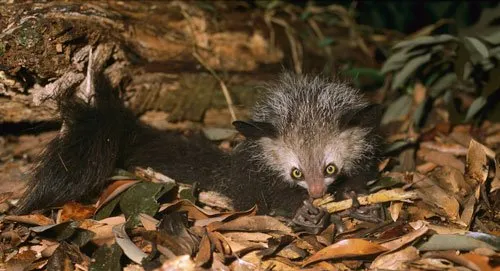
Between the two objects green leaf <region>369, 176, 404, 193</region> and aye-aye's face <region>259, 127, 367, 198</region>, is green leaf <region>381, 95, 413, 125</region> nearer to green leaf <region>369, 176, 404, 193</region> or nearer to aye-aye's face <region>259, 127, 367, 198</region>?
green leaf <region>369, 176, 404, 193</region>

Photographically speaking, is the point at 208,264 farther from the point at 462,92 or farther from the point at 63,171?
the point at 462,92

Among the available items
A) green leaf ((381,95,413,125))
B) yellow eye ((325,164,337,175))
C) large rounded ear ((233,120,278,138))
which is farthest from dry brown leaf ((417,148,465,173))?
large rounded ear ((233,120,278,138))

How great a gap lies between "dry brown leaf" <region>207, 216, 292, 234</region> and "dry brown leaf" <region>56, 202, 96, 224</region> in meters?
0.86

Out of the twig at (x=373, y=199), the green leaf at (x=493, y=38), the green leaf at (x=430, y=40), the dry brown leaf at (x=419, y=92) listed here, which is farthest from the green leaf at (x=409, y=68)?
the twig at (x=373, y=199)

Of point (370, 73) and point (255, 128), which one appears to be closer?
point (255, 128)

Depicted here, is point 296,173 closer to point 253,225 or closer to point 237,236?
point 253,225

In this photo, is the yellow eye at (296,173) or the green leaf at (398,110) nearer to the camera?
the yellow eye at (296,173)

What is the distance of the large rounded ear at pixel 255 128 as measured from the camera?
3631mm

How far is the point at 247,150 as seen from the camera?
396 centimetres

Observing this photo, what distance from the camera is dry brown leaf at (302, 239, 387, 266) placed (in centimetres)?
306

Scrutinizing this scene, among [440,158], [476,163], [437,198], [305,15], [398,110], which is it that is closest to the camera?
[437,198]

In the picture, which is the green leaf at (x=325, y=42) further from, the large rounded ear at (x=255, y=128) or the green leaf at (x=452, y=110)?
the large rounded ear at (x=255, y=128)

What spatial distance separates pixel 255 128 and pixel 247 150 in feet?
1.15

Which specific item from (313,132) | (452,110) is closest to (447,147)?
(452,110)
